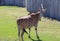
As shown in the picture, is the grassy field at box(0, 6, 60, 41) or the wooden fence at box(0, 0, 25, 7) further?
the wooden fence at box(0, 0, 25, 7)

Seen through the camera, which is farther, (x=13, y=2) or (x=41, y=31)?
(x=13, y=2)

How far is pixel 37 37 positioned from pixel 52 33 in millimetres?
1164

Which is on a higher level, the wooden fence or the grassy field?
the grassy field

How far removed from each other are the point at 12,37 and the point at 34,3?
28.9ft

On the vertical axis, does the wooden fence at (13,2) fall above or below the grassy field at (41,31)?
below

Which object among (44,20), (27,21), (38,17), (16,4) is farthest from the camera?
(16,4)

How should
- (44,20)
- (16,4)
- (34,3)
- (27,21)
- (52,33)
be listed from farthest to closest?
(16,4)
(34,3)
(44,20)
(52,33)
(27,21)

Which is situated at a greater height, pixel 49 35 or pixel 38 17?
pixel 38 17

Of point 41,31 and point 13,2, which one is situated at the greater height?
point 41,31

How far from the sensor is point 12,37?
38.0ft

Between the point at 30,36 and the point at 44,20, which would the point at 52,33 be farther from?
the point at 44,20

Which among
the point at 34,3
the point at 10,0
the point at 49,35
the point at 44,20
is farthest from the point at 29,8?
the point at 49,35

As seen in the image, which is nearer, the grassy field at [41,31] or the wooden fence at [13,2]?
the grassy field at [41,31]

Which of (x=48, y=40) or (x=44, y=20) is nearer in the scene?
(x=48, y=40)
